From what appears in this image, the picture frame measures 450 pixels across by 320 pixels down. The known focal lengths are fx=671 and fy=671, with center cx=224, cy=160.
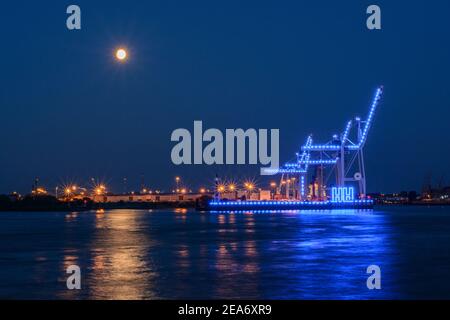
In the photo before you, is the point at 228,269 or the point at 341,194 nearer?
the point at 228,269

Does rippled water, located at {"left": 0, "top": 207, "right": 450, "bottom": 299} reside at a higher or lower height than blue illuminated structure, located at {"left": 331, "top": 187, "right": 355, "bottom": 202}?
lower

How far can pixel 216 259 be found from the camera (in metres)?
21.8

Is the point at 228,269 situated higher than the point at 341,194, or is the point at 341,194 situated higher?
the point at 341,194

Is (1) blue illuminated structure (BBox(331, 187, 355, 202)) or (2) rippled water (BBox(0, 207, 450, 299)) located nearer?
(2) rippled water (BBox(0, 207, 450, 299))

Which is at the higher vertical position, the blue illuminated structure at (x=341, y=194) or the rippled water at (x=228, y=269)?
the blue illuminated structure at (x=341, y=194)

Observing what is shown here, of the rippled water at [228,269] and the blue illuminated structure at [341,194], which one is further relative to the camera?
the blue illuminated structure at [341,194]

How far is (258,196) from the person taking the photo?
5556 inches
